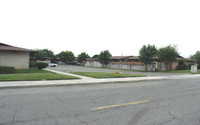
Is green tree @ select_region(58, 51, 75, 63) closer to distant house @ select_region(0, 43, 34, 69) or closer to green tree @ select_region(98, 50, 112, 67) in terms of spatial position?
green tree @ select_region(98, 50, 112, 67)

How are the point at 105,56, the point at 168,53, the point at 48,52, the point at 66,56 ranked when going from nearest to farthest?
the point at 168,53 → the point at 105,56 → the point at 66,56 → the point at 48,52

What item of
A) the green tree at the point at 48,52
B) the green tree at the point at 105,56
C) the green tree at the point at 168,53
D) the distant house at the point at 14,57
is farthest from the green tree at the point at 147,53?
the green tree at the point at 48,52

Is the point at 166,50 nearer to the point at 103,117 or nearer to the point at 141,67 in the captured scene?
the point at 141,67

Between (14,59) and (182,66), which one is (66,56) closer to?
(14,59)

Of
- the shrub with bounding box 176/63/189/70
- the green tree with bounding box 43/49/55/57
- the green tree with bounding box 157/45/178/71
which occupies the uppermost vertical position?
the green tree with bounding box 43/49/55/57

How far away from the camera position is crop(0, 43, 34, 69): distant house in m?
18.5

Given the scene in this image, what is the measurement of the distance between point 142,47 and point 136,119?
90.1ft

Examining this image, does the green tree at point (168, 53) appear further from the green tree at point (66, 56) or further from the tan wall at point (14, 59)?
the green tree at point (66, 56)

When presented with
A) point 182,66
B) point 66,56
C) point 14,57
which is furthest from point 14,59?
point 66,56

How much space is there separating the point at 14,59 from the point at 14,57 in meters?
0.28

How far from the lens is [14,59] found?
19375 millimetres

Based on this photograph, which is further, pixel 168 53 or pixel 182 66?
pixel 182 66

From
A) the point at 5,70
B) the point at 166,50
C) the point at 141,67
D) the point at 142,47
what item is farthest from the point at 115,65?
the point at 5,70

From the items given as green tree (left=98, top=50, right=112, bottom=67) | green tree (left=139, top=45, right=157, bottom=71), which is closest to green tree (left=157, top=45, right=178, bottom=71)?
green tree (left=139, top=45, right=157, bottom=71)
